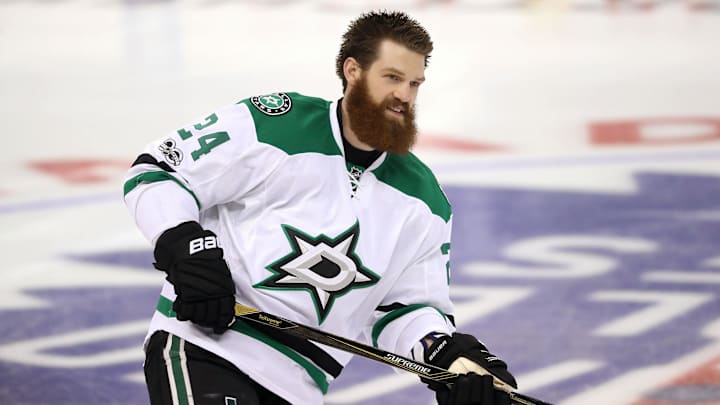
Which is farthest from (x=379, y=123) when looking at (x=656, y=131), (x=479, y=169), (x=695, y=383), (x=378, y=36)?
(x=656, y=131)

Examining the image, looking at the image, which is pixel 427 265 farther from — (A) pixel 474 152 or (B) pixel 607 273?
(A) pixel 474 152

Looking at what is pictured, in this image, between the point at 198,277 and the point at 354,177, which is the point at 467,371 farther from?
the point at 198,277

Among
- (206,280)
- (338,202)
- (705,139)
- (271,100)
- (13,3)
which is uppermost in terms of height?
(13,3)

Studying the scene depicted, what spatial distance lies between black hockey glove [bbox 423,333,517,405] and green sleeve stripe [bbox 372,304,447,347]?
0.36 feet

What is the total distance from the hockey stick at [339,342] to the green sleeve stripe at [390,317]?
14 centimetres

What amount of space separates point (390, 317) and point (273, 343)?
0.93 ft

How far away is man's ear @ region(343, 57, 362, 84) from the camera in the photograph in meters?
2.82

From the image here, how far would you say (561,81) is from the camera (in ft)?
26.2

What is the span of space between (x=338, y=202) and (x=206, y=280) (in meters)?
0.38

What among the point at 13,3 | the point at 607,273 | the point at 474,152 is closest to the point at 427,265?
the point at 607,273

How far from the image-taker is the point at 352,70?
2.84 meters

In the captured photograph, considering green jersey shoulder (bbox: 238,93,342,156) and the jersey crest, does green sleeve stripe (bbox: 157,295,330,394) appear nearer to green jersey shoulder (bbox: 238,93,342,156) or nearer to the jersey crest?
the jersey crest

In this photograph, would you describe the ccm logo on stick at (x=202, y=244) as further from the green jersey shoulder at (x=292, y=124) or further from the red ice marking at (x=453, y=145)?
the red ice marking at (x=453, y=145)

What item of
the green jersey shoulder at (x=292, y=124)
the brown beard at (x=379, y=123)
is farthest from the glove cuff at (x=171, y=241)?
the brown beard at (x=379, y=123)
